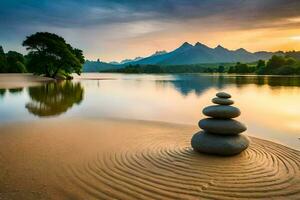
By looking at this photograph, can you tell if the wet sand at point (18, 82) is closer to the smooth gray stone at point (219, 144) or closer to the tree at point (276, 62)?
the smooth gray stone at point (219, 144)

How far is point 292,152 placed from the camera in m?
12.4

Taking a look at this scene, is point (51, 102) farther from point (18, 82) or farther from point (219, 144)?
point (18, 82)

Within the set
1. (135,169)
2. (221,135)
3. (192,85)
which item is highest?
(221,135)

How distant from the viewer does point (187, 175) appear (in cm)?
925

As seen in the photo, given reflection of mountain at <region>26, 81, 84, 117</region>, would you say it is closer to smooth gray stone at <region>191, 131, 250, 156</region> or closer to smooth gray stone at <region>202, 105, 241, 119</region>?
smooth gray stone at <region>191, 131, 250, 156</region>

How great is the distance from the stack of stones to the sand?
327mm

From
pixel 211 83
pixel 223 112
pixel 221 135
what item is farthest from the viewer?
pixel 211 83

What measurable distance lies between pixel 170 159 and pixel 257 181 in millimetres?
3187

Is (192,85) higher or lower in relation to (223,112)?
lower

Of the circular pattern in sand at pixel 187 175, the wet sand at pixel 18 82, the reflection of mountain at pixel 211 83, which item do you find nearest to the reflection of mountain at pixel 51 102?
the circular pattern in sand at pixel 187 175

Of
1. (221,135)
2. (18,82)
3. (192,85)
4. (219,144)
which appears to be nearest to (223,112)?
(221,135)

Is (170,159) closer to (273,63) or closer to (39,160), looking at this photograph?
(39,160)

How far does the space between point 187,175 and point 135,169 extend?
5.68 feet

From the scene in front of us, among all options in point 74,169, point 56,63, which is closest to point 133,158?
point 74,169
